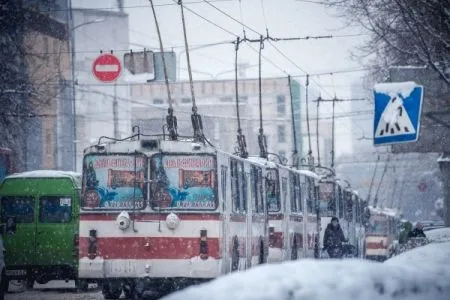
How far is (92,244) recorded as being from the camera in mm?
15930

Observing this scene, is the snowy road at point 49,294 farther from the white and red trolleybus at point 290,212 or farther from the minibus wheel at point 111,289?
the white and red trolleybus at point 290,212

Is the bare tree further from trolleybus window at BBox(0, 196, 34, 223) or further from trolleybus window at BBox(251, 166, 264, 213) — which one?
trolleybus window at BBox(0, 196, 34, 223)

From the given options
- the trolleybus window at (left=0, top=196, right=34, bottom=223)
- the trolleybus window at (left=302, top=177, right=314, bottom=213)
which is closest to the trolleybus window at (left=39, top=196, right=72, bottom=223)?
the trolleybus window at (left=0, top=196, right=34, bottom=223)

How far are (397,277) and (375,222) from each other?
45.3 m

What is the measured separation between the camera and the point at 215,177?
15.9m

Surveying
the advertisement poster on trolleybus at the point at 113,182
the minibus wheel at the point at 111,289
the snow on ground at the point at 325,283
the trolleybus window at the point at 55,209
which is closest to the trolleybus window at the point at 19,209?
the trolleybus window at the point at 55,209

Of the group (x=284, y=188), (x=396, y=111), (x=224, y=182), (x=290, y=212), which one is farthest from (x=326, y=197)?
(x=396, y=111)

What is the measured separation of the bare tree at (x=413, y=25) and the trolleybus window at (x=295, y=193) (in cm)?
463

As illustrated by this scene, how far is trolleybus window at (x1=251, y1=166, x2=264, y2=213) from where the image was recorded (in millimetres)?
20406

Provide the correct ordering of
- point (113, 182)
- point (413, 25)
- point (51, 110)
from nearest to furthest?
point (113, 182)
point (413, 25)
point (51, 110)

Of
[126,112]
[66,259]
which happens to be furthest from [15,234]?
[126,112]

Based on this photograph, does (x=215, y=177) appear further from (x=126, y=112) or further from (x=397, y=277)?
(x=126, y=112)

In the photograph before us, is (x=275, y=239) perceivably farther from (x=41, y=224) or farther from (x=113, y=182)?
(x=113, y=182)

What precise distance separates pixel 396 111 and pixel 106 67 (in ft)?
99.7
